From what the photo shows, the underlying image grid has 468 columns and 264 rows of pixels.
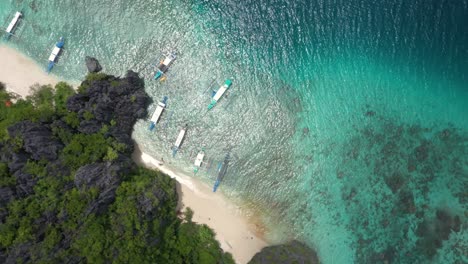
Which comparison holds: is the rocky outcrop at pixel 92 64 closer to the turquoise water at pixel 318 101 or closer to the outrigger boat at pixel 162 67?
the turquoise water at pixel 318 101

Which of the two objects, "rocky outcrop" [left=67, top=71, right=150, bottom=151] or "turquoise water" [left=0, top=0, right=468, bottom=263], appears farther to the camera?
"turquoise water" [left=0, top=0, right=468, bottom=263]

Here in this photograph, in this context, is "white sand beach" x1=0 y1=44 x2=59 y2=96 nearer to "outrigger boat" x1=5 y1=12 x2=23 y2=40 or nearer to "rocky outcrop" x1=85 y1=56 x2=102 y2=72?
"outrigger boat" x1=5 y1=12 x2=23 y2=40

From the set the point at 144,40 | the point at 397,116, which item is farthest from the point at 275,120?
the point at 144,40

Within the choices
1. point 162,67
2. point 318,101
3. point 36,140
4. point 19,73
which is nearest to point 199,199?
point 162,67

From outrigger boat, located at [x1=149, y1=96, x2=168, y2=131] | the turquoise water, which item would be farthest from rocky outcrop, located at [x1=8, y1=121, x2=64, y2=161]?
outrigger boat, located at [x1=149, y1=96, x2=168, y2=131]

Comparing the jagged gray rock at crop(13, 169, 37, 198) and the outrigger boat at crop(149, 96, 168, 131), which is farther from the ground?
the outrigger boat at crop(149, 96, 168, 131)
